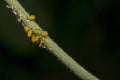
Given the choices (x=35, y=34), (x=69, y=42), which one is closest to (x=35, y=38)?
(x=35, y=34)

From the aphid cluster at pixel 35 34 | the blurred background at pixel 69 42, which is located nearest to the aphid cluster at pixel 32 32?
the aphid cluster at pixel 35 34

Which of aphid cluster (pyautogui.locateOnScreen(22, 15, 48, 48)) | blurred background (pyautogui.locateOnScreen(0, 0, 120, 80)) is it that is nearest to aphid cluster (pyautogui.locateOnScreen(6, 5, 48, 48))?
aphid cluster (pyautogui.locateOnScreen(22, 15, 48, 48))

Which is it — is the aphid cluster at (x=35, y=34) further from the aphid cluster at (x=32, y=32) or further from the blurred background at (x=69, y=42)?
the blurred background at (x=69, y=42)

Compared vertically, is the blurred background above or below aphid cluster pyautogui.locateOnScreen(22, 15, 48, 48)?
above

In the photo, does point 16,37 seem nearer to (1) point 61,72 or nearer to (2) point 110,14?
(1) point 61,72

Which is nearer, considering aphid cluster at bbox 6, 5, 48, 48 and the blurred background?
aphid cluster at bbox 6, 5, 48, 48

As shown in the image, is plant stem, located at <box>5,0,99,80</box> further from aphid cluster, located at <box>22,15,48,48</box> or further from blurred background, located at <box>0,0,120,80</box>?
blurred background, located at <box>0,0,120,80</box>

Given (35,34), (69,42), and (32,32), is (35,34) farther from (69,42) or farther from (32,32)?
(69,42)

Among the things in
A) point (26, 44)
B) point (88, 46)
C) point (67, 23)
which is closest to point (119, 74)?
point (88, 46)
